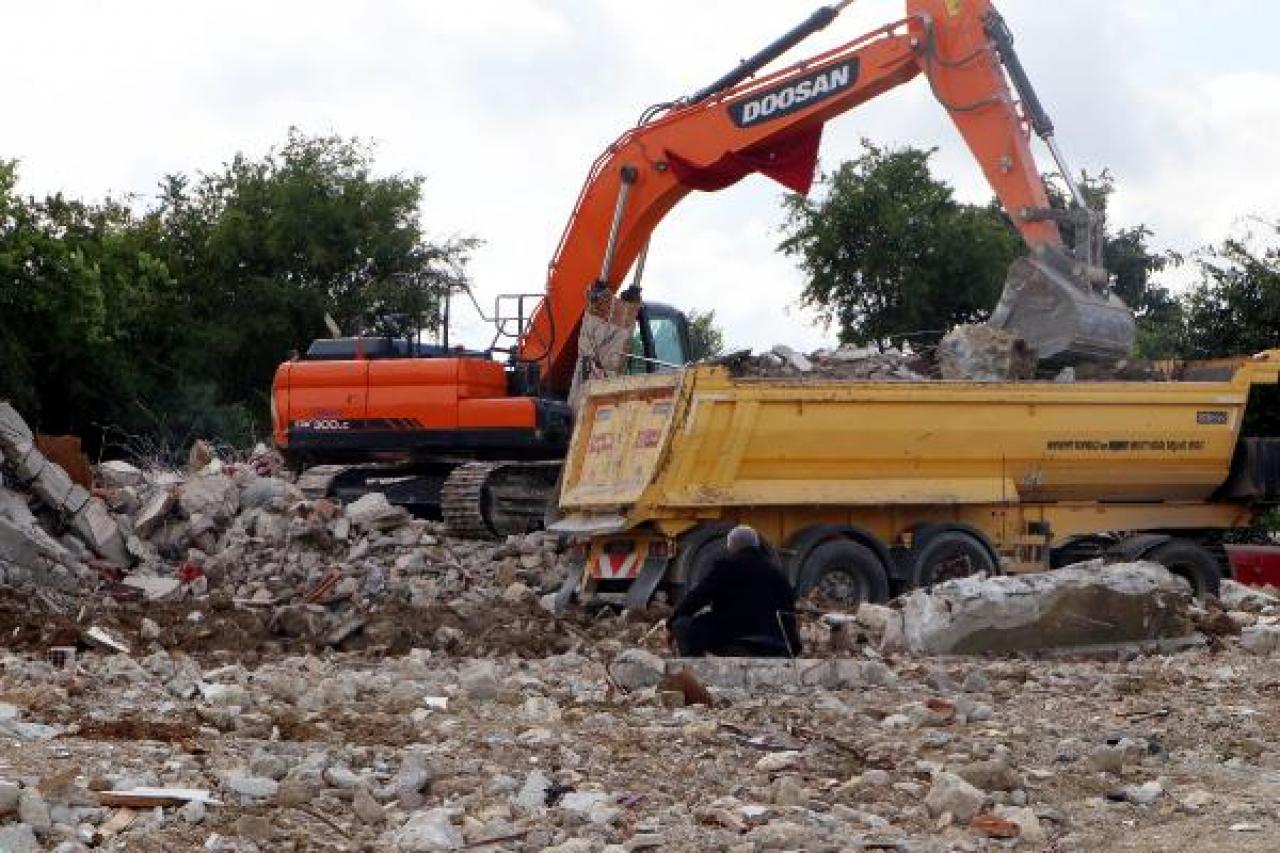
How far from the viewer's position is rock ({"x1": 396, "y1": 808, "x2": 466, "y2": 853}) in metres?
7.11

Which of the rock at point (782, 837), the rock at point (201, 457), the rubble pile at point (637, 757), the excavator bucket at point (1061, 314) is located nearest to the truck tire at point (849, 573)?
the excavator bucket at point (1061, 314)

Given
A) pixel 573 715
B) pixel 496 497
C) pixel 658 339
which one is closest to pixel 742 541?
pixel 573 715

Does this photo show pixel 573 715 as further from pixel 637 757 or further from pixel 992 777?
pixel 992 777

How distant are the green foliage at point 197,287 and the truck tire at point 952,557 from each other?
1277 centimetres

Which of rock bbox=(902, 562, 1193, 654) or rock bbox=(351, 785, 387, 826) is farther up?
rock bbox=(902, 562, 1193, 654)

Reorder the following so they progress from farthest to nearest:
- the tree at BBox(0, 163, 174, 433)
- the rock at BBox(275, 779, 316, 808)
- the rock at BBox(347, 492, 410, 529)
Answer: the tree at BBox(0, 163, 174, 433) → the rock at BBox(347, 492, 410, 529) → the rock at BBox(275, 779, 316, 808)

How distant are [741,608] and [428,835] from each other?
5022 millimetres

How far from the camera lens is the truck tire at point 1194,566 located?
1694 cm

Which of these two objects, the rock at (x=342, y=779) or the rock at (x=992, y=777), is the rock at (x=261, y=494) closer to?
the rock at (x=342, y=779)

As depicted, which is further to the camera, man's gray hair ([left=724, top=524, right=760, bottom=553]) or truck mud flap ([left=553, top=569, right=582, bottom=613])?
truck mud flap ([left=553, top=569, right=582, bottom=613])

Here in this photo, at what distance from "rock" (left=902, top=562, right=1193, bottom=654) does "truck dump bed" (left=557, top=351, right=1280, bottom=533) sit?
1.92 meters

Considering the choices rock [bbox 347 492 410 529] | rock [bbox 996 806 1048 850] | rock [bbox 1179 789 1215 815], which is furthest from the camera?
rock [bbox 347 492 410 529]

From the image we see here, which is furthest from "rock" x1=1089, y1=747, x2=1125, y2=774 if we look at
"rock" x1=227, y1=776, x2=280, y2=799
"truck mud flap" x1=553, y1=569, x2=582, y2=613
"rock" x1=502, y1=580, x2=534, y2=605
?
"rock" x1=502, y1=580, x2=534, y2=605

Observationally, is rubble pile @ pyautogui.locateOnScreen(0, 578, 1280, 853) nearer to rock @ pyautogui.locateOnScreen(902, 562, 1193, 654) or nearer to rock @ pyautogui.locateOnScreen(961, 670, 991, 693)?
rock @ pyautogui.locateOnScreen(961, 670, 991, 693)
